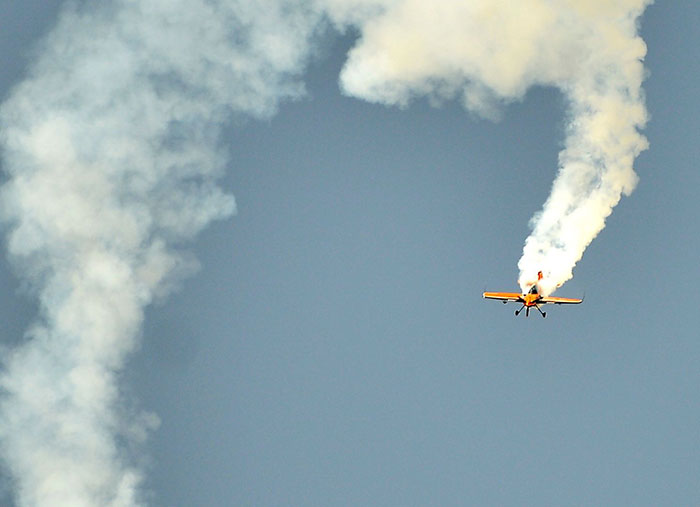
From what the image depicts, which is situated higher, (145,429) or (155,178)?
(155,178)

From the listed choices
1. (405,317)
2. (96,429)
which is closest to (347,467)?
(405,317)

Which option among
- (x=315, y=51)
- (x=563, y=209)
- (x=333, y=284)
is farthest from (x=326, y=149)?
(x=563, y=209)

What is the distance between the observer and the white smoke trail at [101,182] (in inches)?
4626

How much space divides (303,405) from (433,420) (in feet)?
30.8

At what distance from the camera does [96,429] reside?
119125 millimetres

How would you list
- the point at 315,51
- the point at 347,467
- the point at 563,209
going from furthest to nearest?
the point at 347,467, the point at 315,51, the point at 563,209

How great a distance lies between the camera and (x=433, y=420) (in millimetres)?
142500

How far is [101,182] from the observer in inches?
4774

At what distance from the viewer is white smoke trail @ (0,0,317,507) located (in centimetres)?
11750

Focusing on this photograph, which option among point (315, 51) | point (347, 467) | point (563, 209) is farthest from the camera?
point (347, 467)

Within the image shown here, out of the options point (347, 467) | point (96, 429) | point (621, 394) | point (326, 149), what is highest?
point (326, 149)

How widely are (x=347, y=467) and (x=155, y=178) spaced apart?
26250 millimetres

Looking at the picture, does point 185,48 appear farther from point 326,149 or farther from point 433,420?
point 433,420

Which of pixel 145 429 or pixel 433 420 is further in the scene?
pixel 433 420
